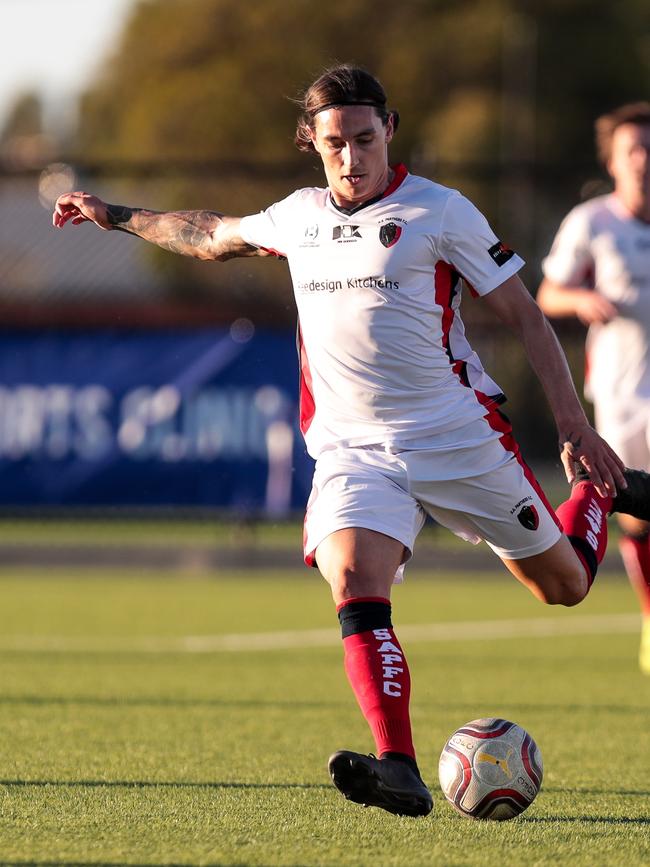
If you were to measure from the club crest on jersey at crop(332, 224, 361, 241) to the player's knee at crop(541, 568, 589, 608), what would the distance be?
53.9 inches

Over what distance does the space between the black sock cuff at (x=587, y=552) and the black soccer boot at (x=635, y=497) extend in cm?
36

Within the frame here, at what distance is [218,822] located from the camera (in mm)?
4945

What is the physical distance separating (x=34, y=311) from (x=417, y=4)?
33.4 metres

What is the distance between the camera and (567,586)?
5926 millimetres

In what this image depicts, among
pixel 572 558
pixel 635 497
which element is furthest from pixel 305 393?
pixel 635 497

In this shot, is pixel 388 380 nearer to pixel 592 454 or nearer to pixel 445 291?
pixel 445 291

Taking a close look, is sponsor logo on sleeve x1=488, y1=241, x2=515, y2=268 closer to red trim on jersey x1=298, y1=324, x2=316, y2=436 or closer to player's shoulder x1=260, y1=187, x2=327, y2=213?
player's shoulder x1=260, y1=187, x2=327, y2=213

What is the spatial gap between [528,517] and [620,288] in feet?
10.9

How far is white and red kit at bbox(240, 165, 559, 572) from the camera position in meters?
5.35

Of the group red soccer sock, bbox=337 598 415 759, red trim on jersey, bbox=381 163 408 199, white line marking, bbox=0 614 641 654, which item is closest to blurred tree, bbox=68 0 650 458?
white line marking, bbox=0 614 641 654

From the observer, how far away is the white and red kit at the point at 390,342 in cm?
535

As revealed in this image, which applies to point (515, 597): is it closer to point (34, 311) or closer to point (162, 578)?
point (162, 578)

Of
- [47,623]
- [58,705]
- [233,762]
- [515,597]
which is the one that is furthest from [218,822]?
[515,597]

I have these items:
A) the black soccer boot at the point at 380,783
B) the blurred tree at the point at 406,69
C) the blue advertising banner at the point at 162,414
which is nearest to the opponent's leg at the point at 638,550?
the black soccer boot at the point at 380,783
